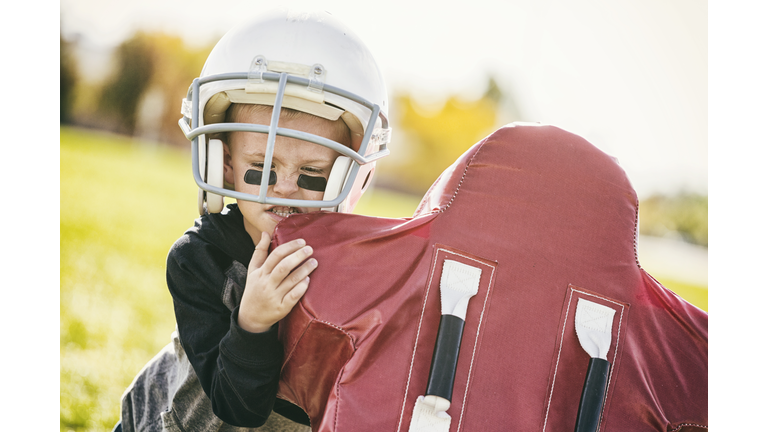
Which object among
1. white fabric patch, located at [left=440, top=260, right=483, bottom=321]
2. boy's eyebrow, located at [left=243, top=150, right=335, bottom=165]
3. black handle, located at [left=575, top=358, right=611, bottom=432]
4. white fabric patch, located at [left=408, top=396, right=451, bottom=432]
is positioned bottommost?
white fabric patch, located at [left=408, top=396, right=451, bottom=432]

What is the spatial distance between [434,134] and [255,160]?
20.7 meters

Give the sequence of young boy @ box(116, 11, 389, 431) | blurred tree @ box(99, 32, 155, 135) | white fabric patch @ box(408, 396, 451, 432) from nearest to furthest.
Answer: white fabric patch @ box(408, 396, 451, 432) < young boy @ box(116, 11, 389, 431) < blurred tree @ box(99, 32, 155, 135)

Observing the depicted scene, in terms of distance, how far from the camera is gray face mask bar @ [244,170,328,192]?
142cm

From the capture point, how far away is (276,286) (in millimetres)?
1136

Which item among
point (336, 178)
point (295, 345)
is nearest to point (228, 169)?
point (336, 178)

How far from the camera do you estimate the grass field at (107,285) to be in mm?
2369

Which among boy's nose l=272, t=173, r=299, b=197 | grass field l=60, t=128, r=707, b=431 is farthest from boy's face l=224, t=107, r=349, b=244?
grass field l=60, t=128, r=707, b=431

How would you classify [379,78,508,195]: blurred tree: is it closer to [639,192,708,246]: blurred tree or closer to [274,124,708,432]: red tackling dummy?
[639,192,708,246]: blurred tree

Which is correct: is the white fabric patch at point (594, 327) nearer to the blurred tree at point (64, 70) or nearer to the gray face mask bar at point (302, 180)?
the gray face mask bar at point (302, 180)

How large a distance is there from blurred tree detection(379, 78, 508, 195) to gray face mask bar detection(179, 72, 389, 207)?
18.3 meters
